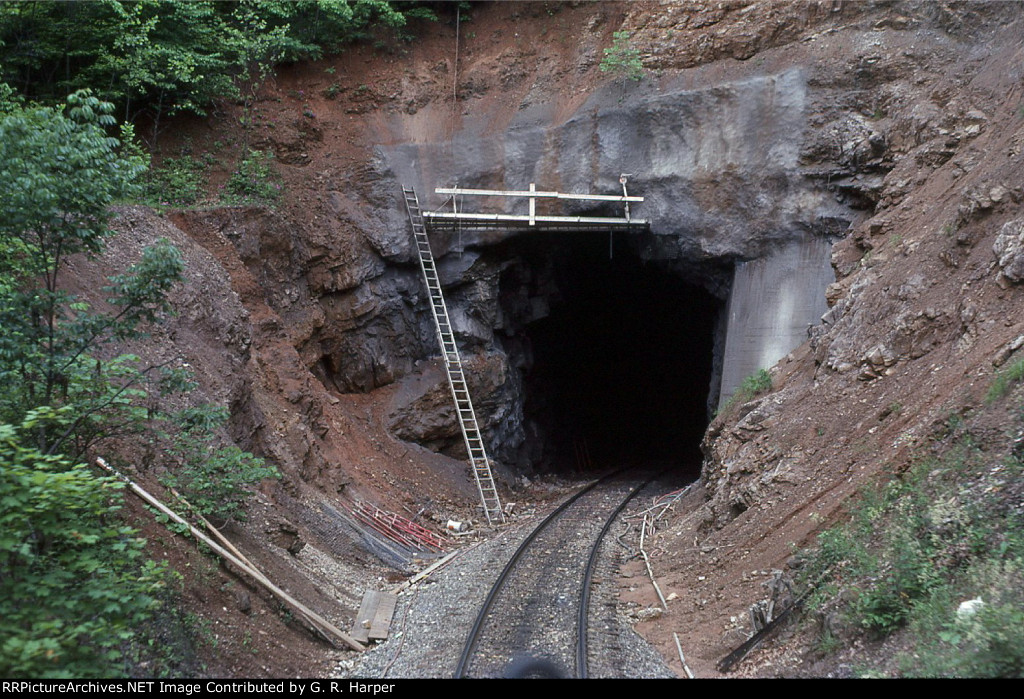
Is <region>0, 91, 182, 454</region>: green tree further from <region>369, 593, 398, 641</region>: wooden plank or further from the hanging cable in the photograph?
the hanging cable

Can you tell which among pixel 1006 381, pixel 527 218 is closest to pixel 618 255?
pixel 527 218

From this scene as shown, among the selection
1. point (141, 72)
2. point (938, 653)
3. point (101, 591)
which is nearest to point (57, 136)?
point (101, 591)

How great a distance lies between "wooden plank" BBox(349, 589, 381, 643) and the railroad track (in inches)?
57.8

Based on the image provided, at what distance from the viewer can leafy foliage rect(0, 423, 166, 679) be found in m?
4.98

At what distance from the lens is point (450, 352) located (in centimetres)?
2056

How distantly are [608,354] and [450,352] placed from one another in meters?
12.2

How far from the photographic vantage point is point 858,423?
1120cm

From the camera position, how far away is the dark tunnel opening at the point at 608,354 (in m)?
23.1

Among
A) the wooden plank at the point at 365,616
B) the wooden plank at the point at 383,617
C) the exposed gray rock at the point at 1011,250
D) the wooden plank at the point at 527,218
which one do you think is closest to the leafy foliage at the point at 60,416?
the wooden plank at the point at 365,616

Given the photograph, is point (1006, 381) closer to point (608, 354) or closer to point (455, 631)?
point (455, 631)

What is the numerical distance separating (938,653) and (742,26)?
58.8 feet

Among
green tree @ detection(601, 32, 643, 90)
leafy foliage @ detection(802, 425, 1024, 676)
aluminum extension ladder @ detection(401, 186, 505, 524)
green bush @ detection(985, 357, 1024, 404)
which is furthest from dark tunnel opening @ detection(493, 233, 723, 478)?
leafy foliage @ detection(802, 425, 1024, 676)

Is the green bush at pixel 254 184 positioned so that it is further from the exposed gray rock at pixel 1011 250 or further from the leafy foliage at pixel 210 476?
the exposed gray rock at pixel 1011 250

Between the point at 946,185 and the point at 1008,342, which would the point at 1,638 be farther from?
the point at 946,185
